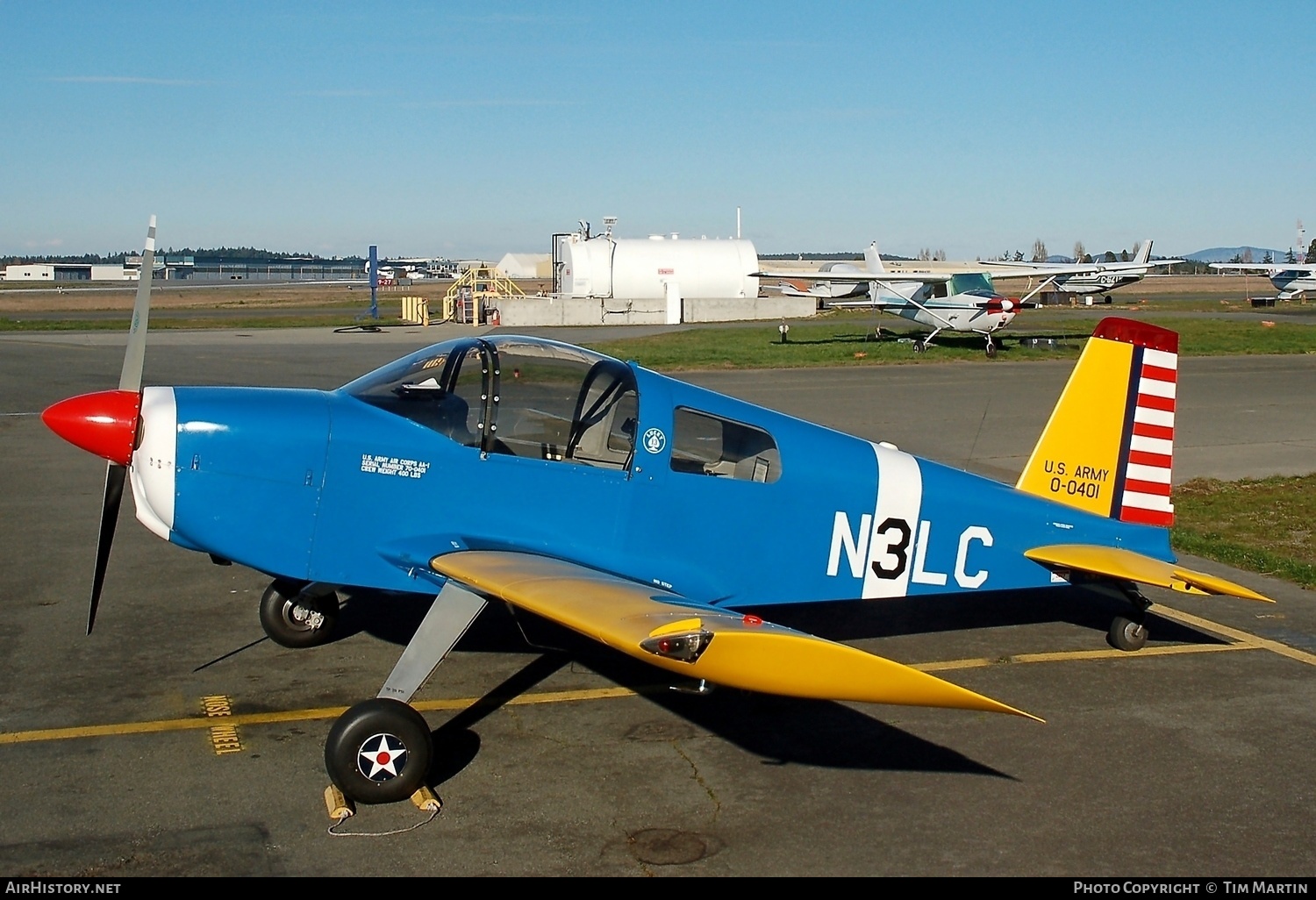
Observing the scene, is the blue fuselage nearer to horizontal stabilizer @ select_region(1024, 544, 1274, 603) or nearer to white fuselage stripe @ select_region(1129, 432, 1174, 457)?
horizontal stabilizer @ select_region(1024, 544, 1274, 603)

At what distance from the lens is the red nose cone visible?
20.0 ft

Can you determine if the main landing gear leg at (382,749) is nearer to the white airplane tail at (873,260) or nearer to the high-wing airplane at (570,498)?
the high-wing airplane at (570,498)

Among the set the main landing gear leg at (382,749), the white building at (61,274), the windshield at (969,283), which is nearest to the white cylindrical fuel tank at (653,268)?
the windshield at (969,283)

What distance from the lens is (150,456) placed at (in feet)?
20.1

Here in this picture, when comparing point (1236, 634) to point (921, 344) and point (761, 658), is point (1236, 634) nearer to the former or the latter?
point (761, 658)

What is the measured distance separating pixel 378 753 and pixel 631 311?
48.6 meters

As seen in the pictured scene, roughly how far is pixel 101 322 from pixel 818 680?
168 ft

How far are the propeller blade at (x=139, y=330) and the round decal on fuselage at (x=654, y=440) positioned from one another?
273 centimetres

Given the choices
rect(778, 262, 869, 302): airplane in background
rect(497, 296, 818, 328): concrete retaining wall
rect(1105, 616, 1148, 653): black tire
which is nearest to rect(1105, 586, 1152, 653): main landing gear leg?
rect(1105, 616, 1148, 653): black tire

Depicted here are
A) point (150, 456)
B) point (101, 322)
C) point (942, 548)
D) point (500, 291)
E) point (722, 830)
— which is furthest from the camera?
point (500, 291)

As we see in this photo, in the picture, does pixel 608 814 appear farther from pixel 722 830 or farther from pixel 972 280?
pixel 972 280

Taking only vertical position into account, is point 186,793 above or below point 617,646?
below

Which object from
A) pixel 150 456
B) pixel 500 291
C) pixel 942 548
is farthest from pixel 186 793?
pixel 500 291

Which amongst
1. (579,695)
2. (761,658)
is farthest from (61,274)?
(761,658)
